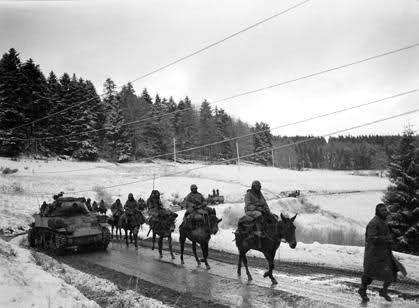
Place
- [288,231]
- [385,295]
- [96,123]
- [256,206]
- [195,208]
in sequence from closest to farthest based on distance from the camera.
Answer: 1. [385,295]
2. [288,231]
3. [256,206]
4. [195,208]
5. [96,123]

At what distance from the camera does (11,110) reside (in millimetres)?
56844

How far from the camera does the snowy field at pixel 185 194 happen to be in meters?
11.5

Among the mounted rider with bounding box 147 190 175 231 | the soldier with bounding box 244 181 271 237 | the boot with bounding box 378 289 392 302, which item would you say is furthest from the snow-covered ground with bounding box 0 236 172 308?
the mounted rider with bounding box 147 190 175 231

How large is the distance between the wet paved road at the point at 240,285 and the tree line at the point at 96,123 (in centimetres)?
1675

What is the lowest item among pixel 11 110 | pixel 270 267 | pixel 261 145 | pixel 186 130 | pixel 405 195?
pixel 270 267

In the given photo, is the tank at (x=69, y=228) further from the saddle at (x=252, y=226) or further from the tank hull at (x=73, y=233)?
the saddle at (x=252, y=226)

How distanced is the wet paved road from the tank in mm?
2946

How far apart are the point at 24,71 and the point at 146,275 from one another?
187 ft

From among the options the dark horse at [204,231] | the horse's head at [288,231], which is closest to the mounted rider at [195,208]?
the dark horse at [204,231]

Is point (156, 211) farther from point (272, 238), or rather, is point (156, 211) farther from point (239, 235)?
→ point (272, 238)

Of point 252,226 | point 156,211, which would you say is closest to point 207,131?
point 156,211

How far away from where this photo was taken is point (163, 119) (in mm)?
92438

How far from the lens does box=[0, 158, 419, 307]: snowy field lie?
37.6 feet

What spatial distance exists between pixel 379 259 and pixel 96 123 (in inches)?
2718
